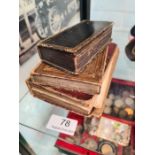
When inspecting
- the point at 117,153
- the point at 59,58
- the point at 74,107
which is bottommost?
the point at 117,153

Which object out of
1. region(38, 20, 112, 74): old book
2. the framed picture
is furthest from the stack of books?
the framed picture

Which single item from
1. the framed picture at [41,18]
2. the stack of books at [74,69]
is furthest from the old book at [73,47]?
the framed picture at [41,18]

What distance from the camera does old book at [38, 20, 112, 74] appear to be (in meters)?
0.40

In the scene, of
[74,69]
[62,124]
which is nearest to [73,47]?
[74,69]

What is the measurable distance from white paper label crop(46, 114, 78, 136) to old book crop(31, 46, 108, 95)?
130mm

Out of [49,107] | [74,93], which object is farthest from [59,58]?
[49,107]

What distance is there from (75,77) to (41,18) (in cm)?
27

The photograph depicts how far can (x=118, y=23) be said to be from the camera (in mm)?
764

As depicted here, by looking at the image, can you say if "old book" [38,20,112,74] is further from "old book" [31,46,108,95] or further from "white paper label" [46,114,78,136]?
"white paper label" [46,114,78,136]

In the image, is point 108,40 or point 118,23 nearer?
point 108,40

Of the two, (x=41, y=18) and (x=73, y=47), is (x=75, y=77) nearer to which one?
(x=73, y=47)
